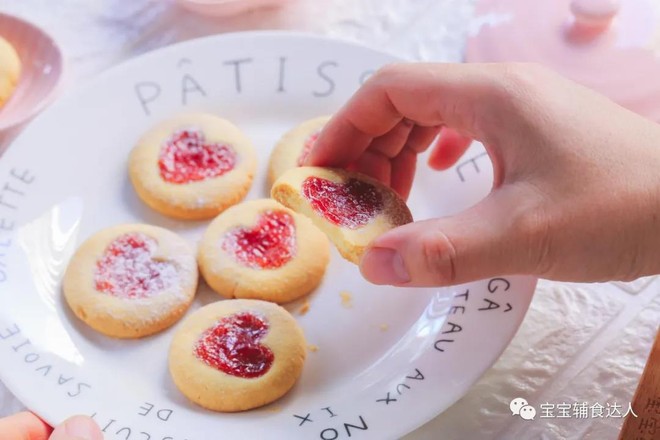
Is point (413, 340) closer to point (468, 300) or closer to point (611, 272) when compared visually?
point (468, 300)

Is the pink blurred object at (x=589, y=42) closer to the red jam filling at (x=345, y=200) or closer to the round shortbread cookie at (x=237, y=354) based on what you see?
the red jam filling at (x=345, y=200)

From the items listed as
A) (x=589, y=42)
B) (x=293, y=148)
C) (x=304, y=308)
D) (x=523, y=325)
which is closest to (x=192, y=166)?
(x=293, y=148)

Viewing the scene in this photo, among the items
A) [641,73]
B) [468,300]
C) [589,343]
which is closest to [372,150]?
[468,300]

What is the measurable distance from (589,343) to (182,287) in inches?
24.9

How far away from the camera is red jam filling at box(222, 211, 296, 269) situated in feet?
3.87

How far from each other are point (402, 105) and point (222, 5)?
596mm

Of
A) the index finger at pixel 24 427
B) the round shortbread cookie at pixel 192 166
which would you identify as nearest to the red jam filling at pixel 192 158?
the round shortbread cookie at pixel 192 166

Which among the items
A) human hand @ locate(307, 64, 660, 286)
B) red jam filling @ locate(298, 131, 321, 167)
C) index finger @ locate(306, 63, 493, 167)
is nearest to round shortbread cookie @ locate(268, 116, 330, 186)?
red jam filling @ locate(298, 131, 321, 167)

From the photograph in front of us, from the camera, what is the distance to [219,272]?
1.15 m

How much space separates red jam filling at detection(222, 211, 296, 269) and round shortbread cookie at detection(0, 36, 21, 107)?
54cm

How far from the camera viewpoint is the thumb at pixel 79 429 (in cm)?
93

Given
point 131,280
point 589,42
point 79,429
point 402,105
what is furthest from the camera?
point 589,42

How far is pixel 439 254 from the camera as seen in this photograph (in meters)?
0.81

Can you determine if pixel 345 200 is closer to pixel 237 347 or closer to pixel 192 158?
pixel 237 347
